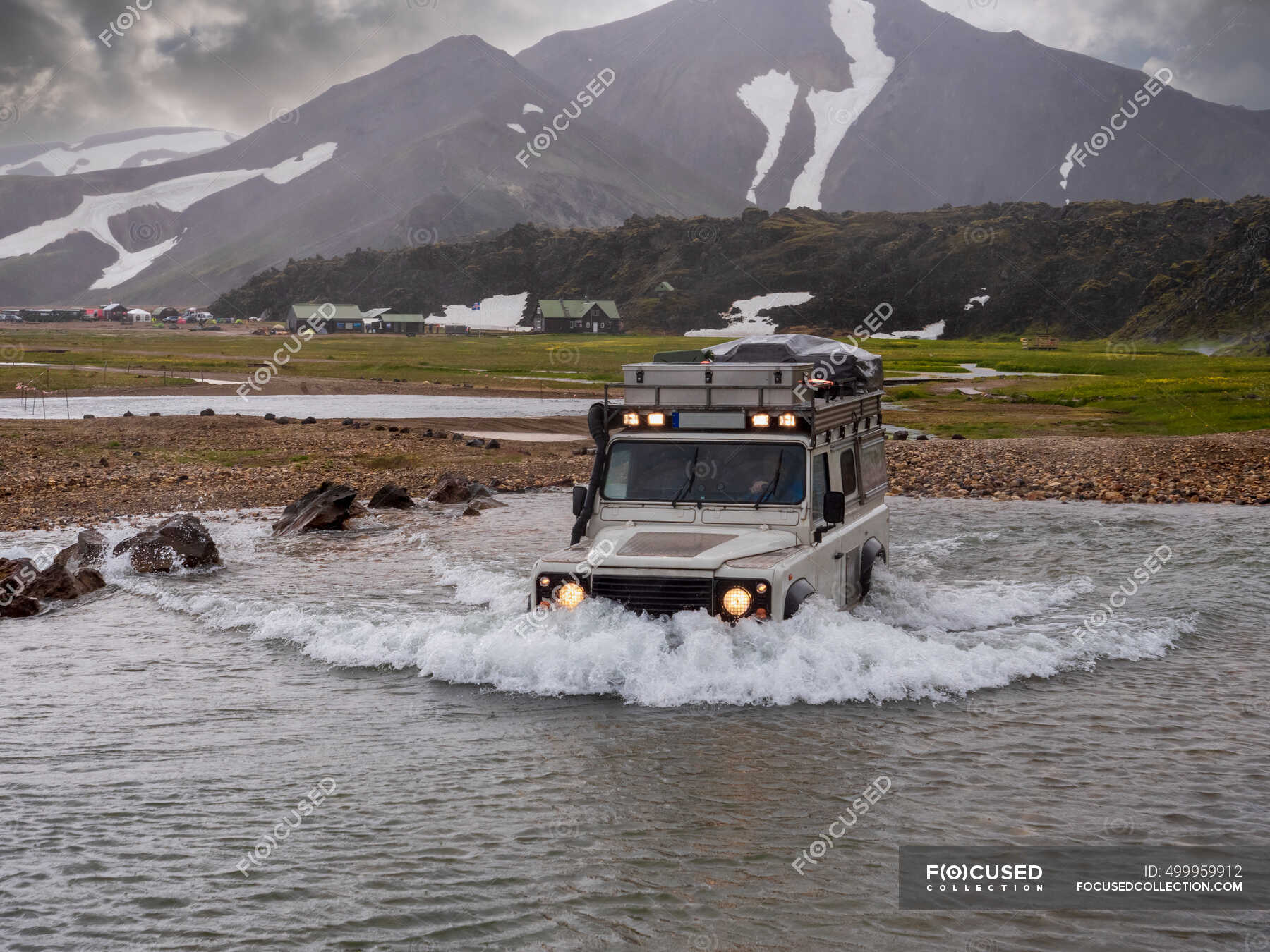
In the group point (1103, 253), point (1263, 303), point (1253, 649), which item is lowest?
point (1253, 649)

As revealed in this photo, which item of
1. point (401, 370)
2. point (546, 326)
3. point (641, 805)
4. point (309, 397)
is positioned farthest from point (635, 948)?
point (546, 326)

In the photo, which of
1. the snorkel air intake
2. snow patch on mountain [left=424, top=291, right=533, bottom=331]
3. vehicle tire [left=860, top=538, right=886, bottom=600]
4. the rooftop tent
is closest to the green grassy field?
the rooftop tent

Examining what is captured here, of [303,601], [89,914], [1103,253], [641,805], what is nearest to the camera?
[89,914]

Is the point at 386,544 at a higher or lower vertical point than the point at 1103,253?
lower

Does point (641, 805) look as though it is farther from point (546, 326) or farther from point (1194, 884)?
point (546, 326)

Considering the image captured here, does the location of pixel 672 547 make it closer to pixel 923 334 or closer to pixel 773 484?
pixel 773 484

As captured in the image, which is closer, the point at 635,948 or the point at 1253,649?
the point at 635,948

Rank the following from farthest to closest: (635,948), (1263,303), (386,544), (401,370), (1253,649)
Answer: (1263,303), (401,370), (386,544), (1253,649), (635,948)

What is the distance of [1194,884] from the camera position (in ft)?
22.5

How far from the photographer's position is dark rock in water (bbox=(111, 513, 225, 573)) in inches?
706

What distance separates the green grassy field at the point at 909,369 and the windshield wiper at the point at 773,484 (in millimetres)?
30982

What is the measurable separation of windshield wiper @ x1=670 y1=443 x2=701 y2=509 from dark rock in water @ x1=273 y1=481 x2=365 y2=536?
1209 centimetres

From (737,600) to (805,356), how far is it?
A: 4820mm

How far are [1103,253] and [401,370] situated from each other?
400ft
